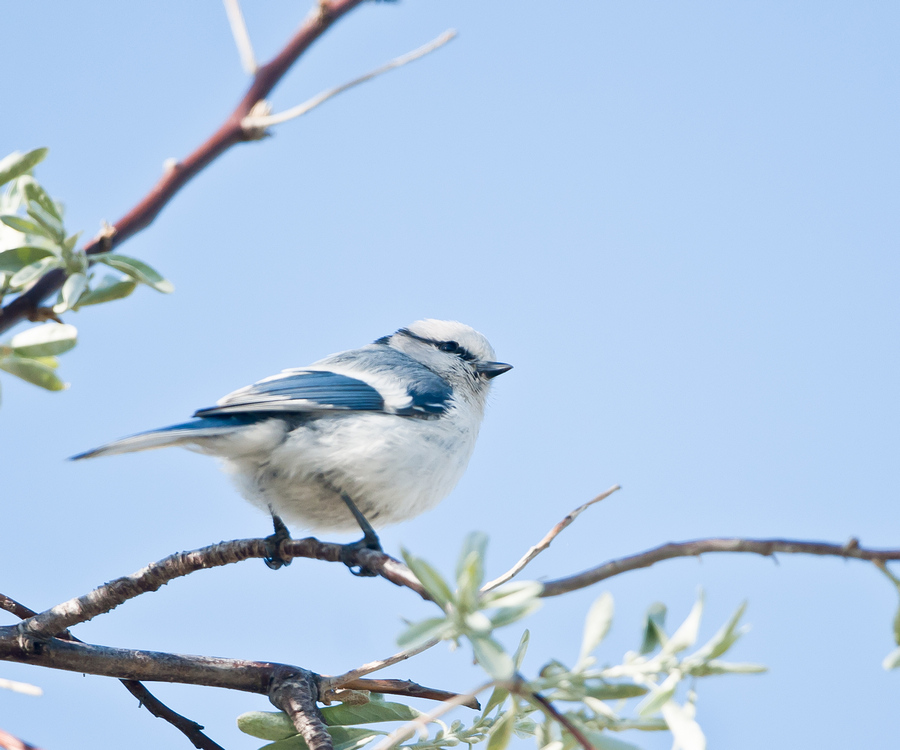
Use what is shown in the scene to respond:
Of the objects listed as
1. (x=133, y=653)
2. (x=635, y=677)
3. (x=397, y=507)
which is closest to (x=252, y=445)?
(x=397, y=507)

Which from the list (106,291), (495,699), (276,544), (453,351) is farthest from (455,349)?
(106,291)

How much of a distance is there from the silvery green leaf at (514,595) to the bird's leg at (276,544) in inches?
41.4

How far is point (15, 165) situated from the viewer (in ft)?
4.22

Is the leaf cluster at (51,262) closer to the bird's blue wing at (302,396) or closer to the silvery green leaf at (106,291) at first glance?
the silvery green leaf at (106,291)

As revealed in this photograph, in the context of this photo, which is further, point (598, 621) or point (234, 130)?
point (598, 621)

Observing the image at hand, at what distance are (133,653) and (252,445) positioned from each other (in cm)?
82

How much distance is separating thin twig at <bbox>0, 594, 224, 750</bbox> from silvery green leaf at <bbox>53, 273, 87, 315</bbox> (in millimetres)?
855

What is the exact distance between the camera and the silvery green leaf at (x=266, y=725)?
5.70ft

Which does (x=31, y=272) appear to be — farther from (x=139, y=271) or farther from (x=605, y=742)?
(x=605, y=742)

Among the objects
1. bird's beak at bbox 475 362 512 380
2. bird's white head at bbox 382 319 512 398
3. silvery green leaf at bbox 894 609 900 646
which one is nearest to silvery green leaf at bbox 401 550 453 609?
silvery green leaf at bbox 894 609 900 646

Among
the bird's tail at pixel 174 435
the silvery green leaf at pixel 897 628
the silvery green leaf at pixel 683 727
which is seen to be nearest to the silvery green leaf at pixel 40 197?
the bird's tail at pixel 174 435

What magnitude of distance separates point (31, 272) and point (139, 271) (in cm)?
16

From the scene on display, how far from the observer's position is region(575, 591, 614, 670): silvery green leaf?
3.74 ft

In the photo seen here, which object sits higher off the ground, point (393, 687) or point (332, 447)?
point (332, 447)
